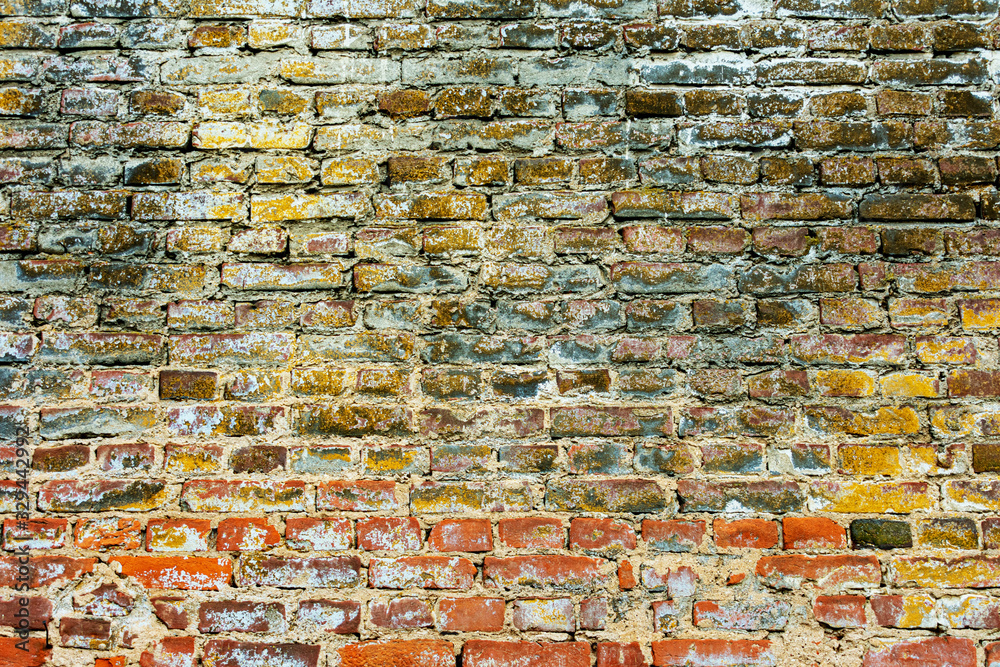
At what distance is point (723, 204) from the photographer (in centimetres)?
151

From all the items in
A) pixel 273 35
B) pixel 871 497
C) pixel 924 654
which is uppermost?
pixel 273 35

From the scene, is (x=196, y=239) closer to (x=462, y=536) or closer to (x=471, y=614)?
(x=462, y=536)

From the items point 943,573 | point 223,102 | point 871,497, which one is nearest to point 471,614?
point 871,497

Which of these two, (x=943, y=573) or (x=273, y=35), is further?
(x=273, y=35)

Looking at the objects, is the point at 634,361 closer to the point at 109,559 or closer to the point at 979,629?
the point at 979,629

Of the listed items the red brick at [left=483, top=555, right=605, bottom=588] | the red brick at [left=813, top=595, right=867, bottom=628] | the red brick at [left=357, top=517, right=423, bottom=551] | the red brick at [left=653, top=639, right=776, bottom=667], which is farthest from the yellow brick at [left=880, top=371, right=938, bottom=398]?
the red brick at [left=357, top=517, right=423, bottom=551]

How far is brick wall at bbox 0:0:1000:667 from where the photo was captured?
4.52 feet

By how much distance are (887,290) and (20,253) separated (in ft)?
6.77

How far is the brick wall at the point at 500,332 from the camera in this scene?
138 cm

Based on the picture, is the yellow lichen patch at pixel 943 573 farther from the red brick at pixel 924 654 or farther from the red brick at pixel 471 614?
the red brick at pixel 471 614

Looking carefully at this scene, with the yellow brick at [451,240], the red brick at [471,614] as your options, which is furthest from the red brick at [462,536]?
the yellow brick at [451,240]

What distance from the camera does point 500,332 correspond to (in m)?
1.46

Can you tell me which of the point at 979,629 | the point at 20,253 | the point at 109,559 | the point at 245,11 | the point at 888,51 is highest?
the point at 245,11

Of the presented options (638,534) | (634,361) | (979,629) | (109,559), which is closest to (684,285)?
(634,361)
